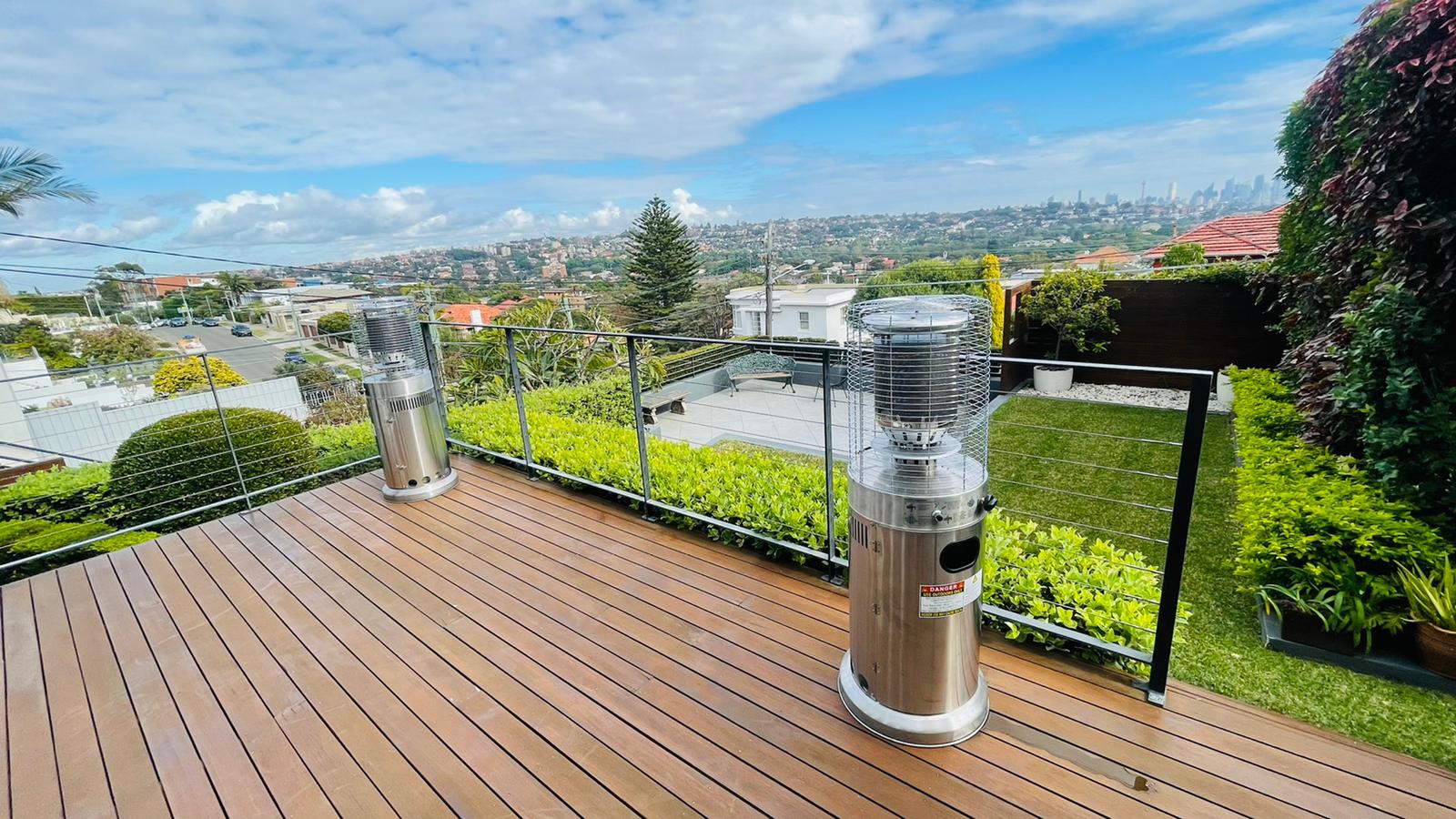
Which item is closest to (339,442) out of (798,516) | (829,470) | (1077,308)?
(798,516)

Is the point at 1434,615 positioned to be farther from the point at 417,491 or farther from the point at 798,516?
the point at 417,491

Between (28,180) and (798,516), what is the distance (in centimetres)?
1106

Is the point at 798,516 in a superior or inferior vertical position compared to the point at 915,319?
inferior

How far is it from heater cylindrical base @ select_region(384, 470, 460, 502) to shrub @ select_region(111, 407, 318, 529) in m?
1.22

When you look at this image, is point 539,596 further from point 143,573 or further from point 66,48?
point 66,48

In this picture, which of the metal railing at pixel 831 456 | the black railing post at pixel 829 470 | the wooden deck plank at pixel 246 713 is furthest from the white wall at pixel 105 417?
the black railing post at pixel 829 470

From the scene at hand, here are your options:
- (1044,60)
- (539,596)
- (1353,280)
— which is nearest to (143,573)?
(539,596)

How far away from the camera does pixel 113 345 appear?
1917cm

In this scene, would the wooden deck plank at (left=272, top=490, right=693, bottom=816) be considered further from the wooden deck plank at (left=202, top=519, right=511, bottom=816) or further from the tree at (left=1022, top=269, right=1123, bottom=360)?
the tree at (left=1022, top=269, right=1123, bottom=360)

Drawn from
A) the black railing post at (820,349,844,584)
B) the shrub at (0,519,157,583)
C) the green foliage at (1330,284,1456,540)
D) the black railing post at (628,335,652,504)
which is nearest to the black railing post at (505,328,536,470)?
the black railing post at (628,335,652,504)

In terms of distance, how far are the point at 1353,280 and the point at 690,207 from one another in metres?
22.4

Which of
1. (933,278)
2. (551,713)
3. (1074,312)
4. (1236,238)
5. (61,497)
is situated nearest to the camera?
(551,713)

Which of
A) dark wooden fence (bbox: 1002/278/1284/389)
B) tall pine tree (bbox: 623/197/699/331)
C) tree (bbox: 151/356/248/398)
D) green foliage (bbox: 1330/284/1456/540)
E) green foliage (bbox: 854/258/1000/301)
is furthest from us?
tall pine tree (bbox: 623/197/699/331)

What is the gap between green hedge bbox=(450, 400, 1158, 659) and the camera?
6.05ft
